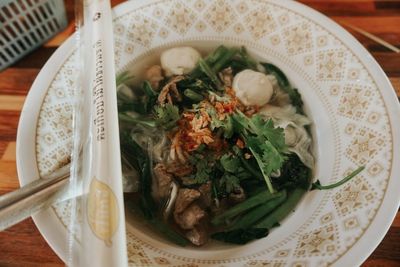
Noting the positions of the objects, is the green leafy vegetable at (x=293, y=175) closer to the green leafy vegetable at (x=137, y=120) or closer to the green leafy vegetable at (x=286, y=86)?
the green leafy vegetable at (x=286, y=86)

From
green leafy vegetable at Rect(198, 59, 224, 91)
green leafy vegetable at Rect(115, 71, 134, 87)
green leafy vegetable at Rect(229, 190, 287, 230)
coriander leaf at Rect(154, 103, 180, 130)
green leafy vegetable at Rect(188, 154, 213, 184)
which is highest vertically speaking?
green leafy vegetable at Rect(198, 59, 224, 91)

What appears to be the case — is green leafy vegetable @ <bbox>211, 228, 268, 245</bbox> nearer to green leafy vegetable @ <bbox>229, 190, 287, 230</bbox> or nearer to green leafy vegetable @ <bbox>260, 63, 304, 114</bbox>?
green leafy vegetable @ <bbox>229, 190, 287, 230</bbox>

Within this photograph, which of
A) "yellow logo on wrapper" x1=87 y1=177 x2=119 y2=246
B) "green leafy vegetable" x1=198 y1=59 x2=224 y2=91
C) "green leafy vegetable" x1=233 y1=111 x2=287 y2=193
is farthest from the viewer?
"green leafy vegetable" x1=198 y1=59 x2=224 y2=91

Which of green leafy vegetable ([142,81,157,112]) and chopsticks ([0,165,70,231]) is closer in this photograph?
chopsticks ([0,165,70,231])

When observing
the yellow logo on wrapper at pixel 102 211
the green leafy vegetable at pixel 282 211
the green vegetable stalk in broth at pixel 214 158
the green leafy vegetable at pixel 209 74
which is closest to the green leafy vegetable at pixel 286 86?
the green vegetable stalk in broth at pixel 214 158

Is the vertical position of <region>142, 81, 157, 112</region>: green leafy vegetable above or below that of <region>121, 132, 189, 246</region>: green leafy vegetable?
above

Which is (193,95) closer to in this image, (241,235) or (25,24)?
(241,235)

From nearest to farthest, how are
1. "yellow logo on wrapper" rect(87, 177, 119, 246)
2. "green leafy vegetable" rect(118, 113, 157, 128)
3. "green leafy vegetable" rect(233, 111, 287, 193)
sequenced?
"yellow logo on wrapper" rect(87, 177, 119, 246) < "green leafy vegetable" rect(233, 111, 287, 193) < "green leafy vegetable" rect(118, 113, 157, 128)

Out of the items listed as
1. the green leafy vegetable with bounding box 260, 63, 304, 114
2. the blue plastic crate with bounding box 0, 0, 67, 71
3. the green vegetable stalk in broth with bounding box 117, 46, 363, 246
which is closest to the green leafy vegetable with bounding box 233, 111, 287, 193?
the green vegetable stalk in broth with bounding box 117, 46, 363, 246
